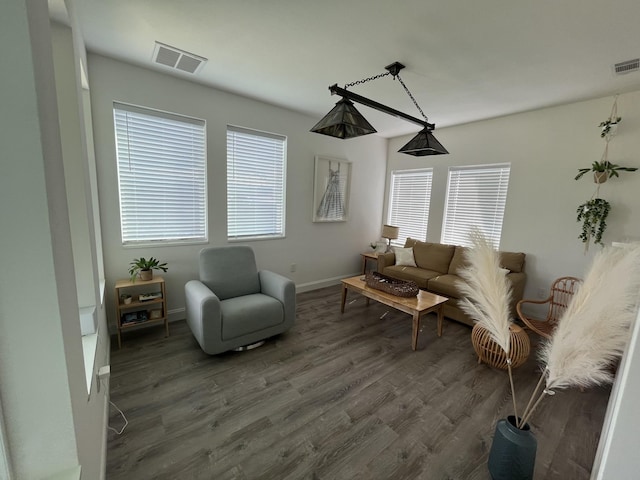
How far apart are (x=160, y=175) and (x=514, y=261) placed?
4.43 m

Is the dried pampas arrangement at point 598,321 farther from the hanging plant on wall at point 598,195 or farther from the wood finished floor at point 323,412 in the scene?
the hanging plant on wall at point 598,195

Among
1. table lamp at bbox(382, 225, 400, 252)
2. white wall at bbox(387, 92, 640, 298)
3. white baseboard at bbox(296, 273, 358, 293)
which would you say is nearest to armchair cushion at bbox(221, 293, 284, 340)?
white baseboard at bbox(296, 273, 358, 293)

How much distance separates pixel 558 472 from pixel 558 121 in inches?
140

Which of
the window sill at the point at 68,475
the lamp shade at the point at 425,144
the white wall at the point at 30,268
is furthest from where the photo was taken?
the lamp shade at the point at 425,144

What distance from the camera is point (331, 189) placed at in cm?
440

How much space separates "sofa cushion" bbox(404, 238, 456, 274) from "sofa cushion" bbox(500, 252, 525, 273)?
0.69m

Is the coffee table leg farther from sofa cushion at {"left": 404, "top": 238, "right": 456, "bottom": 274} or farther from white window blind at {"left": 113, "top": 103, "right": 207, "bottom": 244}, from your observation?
white window blind at {"left": 113, "top": 103, "right": 207, "bottom": 244}

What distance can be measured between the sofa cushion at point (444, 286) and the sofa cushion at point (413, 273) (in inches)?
3.7

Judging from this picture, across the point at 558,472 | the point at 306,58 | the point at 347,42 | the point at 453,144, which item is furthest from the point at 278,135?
the point at 558,472

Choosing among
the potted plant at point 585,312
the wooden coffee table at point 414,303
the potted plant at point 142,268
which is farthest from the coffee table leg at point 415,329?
the potted plant at point 142,268

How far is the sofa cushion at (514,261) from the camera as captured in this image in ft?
11.3

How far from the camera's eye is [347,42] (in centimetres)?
209

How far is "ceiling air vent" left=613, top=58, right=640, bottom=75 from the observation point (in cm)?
218

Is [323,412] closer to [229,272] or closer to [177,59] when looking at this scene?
[229,272]
